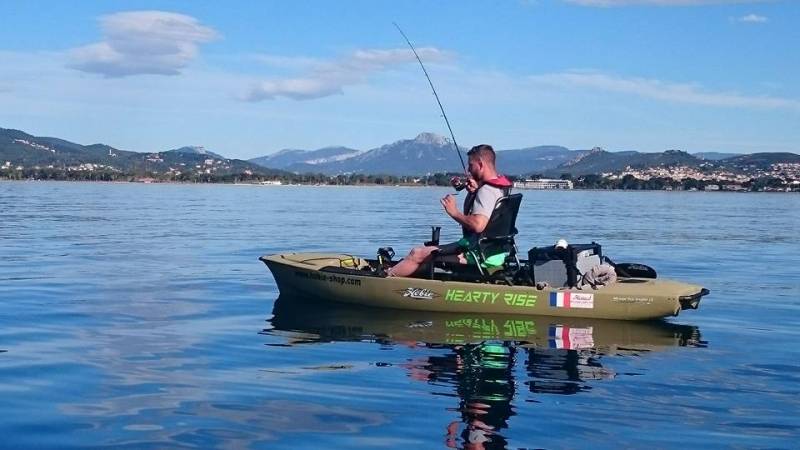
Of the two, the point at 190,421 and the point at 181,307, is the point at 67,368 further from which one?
the point at 181,307

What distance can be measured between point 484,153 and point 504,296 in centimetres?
185

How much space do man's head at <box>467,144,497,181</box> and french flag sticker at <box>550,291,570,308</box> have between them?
1.71 meters

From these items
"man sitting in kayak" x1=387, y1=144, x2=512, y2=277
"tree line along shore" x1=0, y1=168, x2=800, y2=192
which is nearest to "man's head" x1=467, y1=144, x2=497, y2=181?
"man sitting in kayak" x1=387, y1=144, x2=512, y2=277

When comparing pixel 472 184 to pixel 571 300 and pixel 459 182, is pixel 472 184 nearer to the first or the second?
pixel 459 182

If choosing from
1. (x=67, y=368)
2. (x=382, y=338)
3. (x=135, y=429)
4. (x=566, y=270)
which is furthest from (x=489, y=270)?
(x=135, y=429)

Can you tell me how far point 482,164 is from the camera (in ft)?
38.5

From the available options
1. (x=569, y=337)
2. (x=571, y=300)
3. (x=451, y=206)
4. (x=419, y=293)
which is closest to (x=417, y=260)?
(x=419, y=293)

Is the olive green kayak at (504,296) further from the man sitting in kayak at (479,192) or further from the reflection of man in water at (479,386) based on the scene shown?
the reflection of man in water at (479,386)

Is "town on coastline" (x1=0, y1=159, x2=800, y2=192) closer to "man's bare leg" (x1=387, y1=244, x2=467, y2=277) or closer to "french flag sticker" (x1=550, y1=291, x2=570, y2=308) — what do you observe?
"man's bare leg" (x1=387, y1=244, x2=467, y2=277)

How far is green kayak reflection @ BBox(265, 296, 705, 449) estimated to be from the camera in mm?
7711

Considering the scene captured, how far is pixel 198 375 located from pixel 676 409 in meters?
4.30

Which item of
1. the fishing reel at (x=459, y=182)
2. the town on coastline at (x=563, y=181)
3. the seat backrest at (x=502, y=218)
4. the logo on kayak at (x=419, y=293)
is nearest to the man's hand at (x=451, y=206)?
the fishing reel at (x=459, y=182)

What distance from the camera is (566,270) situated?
1192 centimetres

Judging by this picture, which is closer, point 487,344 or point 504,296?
point 487,344
